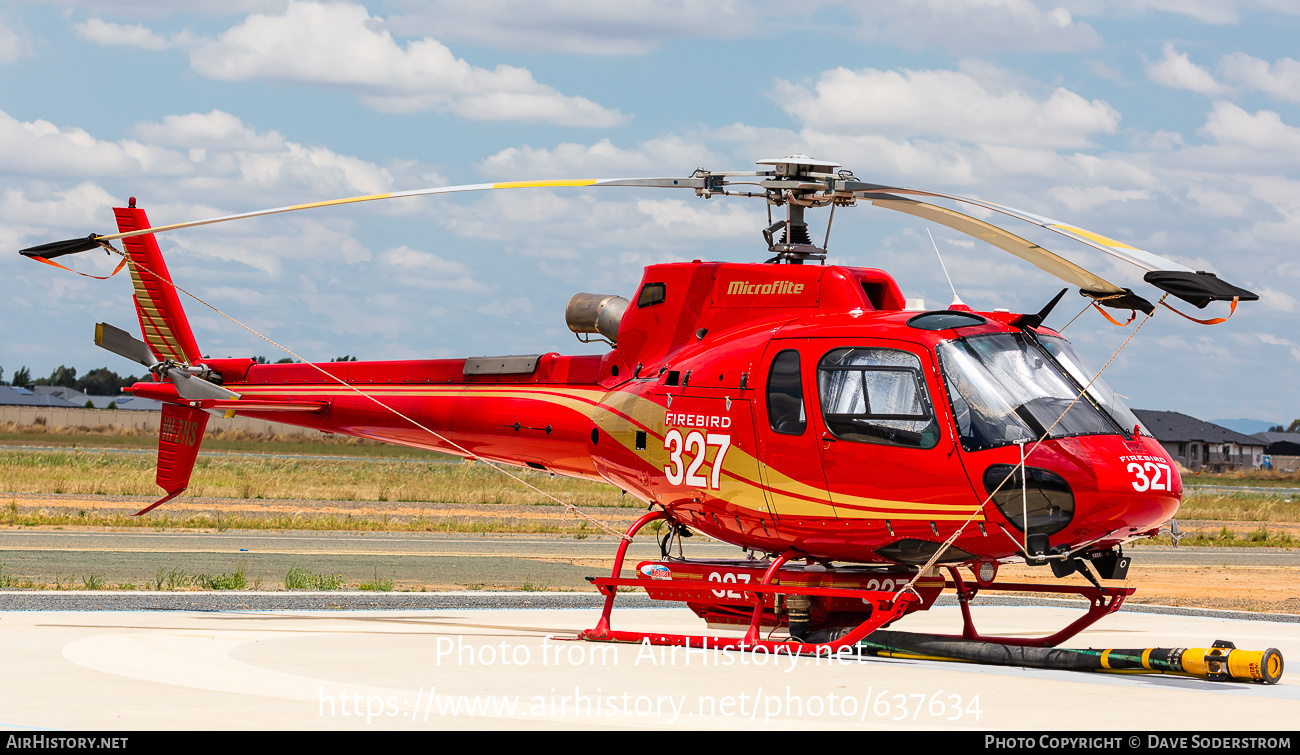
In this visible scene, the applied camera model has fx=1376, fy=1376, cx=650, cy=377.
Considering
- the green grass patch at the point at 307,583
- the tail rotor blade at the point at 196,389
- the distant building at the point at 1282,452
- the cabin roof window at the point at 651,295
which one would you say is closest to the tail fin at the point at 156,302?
the tail rotor blade at the point at 196,389

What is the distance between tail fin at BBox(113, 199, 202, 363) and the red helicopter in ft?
12.0

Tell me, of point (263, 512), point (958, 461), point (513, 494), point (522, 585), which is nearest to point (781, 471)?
point (958, 461)

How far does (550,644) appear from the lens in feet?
44.0

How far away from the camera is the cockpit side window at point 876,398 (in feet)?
38.6

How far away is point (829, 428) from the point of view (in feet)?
40.2

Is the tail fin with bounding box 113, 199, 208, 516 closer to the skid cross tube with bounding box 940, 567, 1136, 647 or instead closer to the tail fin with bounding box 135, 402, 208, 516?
the tail fin with bounding box 135, 402, 208, 516

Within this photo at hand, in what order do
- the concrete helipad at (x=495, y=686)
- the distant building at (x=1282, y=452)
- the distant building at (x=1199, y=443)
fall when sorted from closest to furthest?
the concrete helipad at (x=495, y=686) < the distant building at (x=1199, y=443) < the distant building at (x=1282, y=452)

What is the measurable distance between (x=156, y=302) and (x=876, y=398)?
9951 millimetres

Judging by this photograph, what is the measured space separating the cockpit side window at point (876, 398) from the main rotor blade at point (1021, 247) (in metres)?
1.28

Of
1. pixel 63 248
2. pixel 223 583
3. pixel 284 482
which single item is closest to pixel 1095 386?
pixel 63 248

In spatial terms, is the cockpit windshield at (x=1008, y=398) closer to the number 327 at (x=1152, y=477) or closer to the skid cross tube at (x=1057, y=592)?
the number 327 at (x=1152, y=477)

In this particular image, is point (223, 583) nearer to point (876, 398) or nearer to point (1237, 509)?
point (876, 398)

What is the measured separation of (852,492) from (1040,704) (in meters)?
2.86
